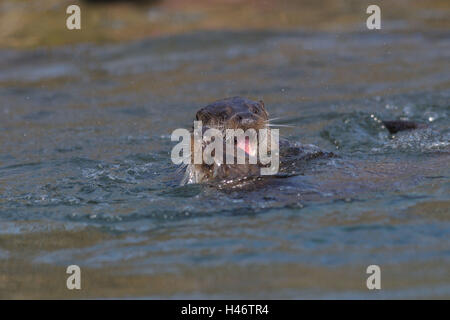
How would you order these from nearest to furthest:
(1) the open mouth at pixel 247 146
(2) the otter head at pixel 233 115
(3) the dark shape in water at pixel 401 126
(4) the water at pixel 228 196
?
(4) the water at pixel 228 196 → (2) the otter head at pixel 233 115 → (1) the open mouth at pixel 247 146 → (3) the dark shape in water at pixel 401 126

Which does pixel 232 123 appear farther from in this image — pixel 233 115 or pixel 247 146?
pixel 247 146

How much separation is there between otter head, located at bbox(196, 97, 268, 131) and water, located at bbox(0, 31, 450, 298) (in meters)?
0.39

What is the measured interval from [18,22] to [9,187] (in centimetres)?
776

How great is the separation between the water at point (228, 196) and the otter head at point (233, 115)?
390 mm

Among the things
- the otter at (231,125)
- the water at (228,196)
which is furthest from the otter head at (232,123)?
the water at (228,196)

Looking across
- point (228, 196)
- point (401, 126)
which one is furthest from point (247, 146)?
point (401, 126)

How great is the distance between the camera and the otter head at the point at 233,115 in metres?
4.73

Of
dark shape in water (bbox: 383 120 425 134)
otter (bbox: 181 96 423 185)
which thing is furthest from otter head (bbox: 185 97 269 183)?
dark shape in water (bbox: 383 120 425 134)

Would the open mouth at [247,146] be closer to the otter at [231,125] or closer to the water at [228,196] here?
the otter at [231,125]

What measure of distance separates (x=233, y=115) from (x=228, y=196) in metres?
0.49

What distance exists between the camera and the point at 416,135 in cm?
637

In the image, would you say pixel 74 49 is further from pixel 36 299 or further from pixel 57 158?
pixel 36 299

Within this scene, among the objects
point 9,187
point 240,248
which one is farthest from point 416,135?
point 9,187

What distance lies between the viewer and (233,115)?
474 centimetres
